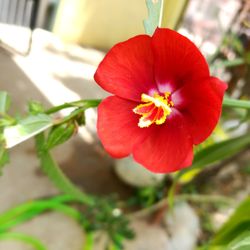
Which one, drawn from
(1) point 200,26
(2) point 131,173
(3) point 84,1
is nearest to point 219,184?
(2) point 131,173

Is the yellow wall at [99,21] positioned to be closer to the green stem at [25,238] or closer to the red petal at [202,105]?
the red petal at [202,105]

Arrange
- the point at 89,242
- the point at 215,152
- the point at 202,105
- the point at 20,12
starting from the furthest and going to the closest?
the point at 89,242 < the point at 215,152 < the point at 20,12 < the point at 202,105

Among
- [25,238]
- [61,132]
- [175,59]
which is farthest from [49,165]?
[25,238]

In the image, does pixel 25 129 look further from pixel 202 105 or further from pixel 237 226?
pixel 237 226

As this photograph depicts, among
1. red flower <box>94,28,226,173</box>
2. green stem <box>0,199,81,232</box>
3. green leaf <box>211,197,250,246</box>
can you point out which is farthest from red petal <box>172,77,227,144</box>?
green stem <box>0,199,81,232</box>

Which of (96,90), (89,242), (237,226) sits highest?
(96,90)

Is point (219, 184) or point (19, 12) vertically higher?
point (19, 12)

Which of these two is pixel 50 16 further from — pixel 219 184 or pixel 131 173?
pixel 219 184
